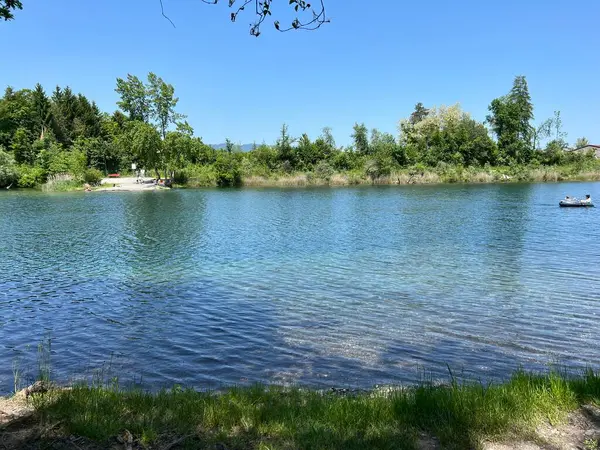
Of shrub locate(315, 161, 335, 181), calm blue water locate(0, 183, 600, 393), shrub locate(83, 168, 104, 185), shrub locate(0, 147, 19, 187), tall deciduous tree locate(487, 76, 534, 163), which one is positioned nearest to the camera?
calm blue water locate(0, 183, 600, 393)

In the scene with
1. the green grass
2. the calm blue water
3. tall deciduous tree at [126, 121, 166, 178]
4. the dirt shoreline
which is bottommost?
the calm blue water

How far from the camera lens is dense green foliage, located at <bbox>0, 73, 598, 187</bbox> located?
3093 inches

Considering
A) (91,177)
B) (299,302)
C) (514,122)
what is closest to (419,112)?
(514,122)

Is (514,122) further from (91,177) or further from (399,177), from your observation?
(91,177)

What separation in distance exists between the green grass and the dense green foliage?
73.3m

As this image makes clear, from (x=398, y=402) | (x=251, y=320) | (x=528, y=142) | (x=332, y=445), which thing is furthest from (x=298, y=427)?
(x=528, y=142)

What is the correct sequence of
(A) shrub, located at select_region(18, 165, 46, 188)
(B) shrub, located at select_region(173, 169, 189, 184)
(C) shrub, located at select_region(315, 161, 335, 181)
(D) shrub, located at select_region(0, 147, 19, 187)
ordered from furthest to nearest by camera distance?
1. (C) shrub, located at select_region(315, 161, 335, 181)
2. (B) shrub, located at select_region(173, 169, 189, 184)
3. (A) shrub, located at select_region(18, 165, 46, 188)
4. (D) shrub, located at select_region(0, 147, 19, 187)

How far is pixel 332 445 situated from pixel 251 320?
323 inches

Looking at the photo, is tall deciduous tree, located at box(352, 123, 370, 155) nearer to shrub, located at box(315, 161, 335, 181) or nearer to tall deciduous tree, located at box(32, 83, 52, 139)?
shrub, located at box(315, 161, 335, 181)

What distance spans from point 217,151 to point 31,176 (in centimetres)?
3545

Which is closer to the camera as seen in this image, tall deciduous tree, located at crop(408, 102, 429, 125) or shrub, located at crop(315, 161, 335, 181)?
shrub, located at crop(315, 161, 335, 181)

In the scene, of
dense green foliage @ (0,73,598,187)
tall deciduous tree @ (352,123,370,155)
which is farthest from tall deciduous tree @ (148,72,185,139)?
tall deciduous tree @ (352,123,370,155)

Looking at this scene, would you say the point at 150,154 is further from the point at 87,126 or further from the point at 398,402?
the point at 398,402

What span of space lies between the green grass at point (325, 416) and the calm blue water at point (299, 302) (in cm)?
260
